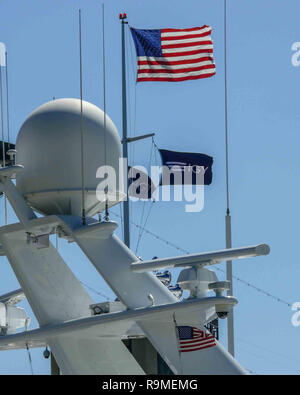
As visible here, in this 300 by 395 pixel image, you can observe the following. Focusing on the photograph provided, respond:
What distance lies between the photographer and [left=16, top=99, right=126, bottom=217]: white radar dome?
24.7 metres

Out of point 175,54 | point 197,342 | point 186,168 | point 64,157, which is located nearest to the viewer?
point 197,342

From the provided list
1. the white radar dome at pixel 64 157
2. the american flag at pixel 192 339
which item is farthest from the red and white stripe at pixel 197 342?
the white radar dome at pixel 64 157

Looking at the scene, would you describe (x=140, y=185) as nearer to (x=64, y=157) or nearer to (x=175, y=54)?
(x=175, y=54)

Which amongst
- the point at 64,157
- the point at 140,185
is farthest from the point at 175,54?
the point at 64,157

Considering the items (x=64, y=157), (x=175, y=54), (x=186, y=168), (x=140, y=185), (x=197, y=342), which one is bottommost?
(x=197, y=342)

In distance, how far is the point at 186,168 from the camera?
30203 millimetres

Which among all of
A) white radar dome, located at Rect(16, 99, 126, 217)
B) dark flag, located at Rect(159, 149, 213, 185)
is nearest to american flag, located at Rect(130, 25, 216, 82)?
dark flag, located at Rect(159, 149, 213, 185)

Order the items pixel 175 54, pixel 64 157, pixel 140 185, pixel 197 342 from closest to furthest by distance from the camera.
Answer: pixel 197 342 → pixel 64 157 → pixel 175 54 → pixel 140 185

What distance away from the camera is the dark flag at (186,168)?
97.1 feet

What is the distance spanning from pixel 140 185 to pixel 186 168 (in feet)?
6.39

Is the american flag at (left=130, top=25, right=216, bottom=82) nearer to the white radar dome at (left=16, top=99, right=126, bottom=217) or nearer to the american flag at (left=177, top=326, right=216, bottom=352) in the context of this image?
the white radar dome at (left=16, top=99, right=126, bottom=217)

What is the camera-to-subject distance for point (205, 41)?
91.5 feet

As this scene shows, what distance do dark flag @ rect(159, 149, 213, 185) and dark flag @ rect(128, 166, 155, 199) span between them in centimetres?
70
